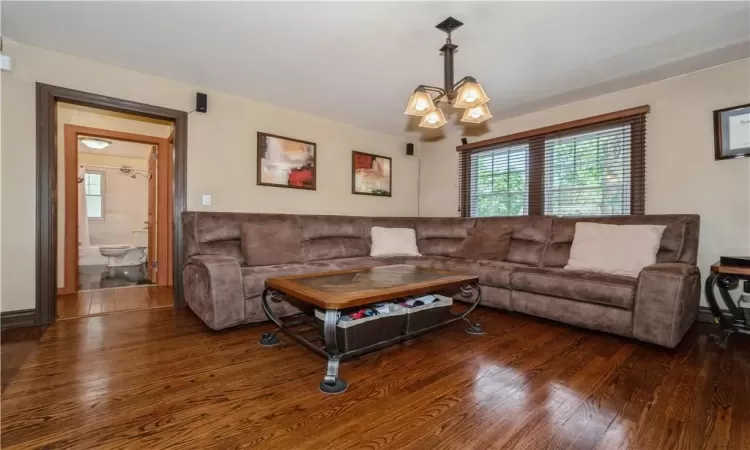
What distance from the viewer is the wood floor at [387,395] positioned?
50.1 inches

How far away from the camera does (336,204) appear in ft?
14.2

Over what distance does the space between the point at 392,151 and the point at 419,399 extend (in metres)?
3.84

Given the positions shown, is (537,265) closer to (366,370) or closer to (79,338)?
(366,370)

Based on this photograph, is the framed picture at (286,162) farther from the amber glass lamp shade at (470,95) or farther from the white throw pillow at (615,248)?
the white throw pillow at (615,248)

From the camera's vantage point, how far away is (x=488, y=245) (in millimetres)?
3531

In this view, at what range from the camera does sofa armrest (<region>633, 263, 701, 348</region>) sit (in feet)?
6.76

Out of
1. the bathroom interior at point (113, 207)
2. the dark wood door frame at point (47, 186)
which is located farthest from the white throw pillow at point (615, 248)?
the bathroom interior at point (113, 207)

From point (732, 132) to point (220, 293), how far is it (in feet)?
13.5

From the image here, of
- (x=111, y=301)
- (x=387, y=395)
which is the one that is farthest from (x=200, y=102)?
(x=387, y=395)

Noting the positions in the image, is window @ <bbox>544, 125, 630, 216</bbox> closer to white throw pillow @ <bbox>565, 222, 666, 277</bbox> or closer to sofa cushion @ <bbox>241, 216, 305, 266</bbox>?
white throw pillow @ <bbox>565, 222, 666, 277</bbox>

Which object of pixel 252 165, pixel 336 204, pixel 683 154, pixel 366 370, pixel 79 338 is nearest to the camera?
pixel 366 370

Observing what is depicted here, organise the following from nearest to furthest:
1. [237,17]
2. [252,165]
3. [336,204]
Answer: [237,17], [252,165], [336,204]

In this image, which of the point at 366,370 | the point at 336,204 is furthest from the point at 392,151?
the point at 366,370

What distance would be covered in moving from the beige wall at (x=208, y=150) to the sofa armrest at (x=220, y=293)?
111 cm
